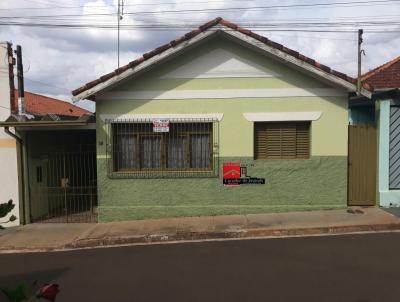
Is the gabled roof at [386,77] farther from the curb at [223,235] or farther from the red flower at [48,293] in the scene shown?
the red flower at [48,293]

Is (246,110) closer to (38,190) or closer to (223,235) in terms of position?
(223,235)

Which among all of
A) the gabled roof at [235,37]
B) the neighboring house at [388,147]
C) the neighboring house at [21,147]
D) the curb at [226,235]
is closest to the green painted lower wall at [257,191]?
the neighboring house at [388,147]

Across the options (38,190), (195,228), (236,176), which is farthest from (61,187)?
(236,176)

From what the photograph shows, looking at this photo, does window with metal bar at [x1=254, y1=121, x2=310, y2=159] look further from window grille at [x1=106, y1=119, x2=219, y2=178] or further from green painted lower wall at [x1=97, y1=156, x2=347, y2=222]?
window grille at [x1=106, y1=119, x2=219, y2=178]

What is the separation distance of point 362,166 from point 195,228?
4.49m

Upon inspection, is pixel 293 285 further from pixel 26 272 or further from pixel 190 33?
pixel 190 33

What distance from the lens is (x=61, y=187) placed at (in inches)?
444

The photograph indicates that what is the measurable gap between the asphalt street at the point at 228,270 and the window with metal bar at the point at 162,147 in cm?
268

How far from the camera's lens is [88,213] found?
12.1 meters

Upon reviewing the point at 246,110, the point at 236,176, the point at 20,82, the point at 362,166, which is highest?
the point at 20,82

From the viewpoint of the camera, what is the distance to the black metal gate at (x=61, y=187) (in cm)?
1131

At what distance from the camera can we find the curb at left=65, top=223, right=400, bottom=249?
9016 millimetres

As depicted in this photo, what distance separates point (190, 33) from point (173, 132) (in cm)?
237

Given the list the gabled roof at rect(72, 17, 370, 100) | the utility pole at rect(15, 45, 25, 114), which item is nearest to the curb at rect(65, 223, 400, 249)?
the gabled roof at rect(72, 17, 370, 100)
